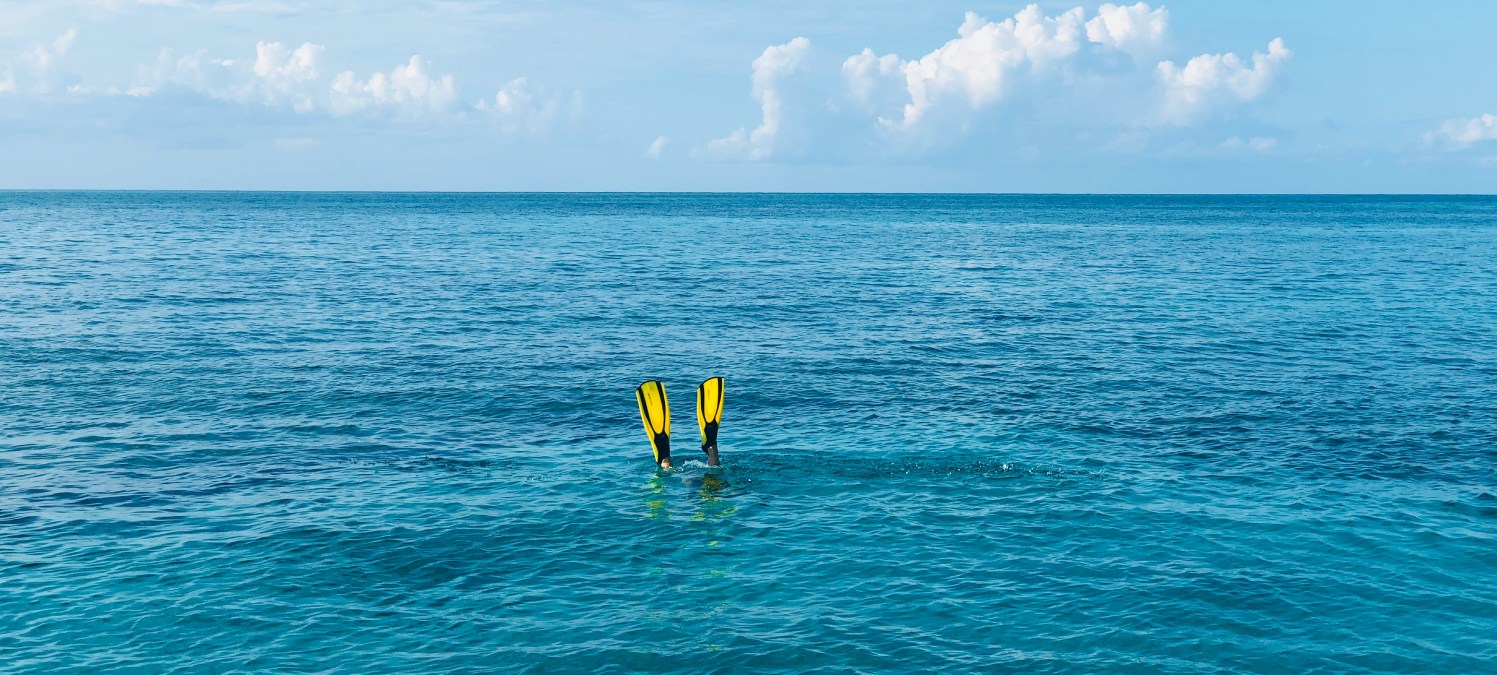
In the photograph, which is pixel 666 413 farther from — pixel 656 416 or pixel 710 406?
pixel 710 406

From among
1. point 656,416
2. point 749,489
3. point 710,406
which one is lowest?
point 749,489

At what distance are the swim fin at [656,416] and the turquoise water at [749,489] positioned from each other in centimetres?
117

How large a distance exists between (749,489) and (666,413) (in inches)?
137

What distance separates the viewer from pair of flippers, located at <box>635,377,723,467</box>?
3206 cm

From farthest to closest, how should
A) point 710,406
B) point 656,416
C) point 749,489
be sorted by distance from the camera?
point 656,416 < point 710,406 < point 749,489

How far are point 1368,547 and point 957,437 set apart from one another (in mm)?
12907

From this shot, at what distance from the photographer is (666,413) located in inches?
1275

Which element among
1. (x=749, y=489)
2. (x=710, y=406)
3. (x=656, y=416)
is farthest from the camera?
(x=656, y=416)

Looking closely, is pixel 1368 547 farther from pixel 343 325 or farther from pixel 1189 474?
pixel 343 325

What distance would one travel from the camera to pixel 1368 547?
86.6ft

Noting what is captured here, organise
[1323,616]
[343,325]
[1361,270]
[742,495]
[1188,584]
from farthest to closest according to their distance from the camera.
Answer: [1361,270]
[343,325]
[742,495]
[1188,584]
[1323,616]

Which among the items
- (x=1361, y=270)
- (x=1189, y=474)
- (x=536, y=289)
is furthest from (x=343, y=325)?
(x=1361, y=270)

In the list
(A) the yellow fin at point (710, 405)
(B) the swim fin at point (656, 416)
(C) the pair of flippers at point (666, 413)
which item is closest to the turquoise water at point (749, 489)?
(C) the pair of flippers at point (666, 413)

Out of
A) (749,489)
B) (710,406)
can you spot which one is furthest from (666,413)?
(749,489)
